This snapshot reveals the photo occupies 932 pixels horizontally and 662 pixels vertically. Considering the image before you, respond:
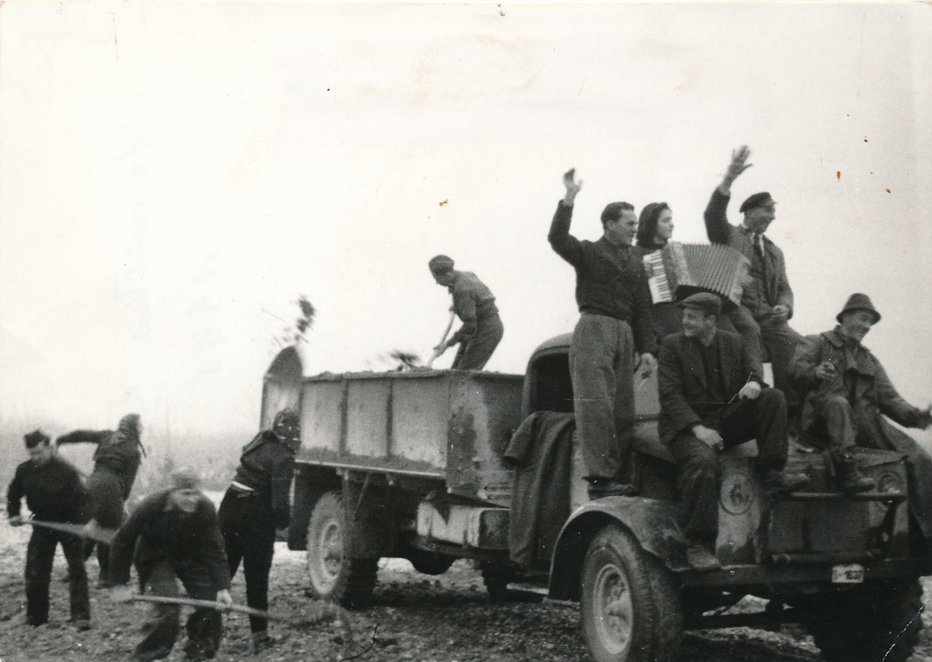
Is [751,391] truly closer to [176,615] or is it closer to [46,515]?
[176,615]

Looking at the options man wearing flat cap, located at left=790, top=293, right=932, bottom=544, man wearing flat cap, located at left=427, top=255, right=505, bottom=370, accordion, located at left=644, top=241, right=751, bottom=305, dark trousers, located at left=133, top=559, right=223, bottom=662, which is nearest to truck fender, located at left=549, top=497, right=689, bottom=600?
man wearing flat cap, located at left=790, top=293, right=932, bottom=544

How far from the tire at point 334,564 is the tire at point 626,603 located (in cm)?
353

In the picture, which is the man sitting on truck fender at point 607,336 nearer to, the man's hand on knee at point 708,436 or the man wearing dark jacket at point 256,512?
the man's hand on knee at point 708,436

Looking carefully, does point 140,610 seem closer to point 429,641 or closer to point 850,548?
point 429,641

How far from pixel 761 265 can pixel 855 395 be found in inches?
51.6

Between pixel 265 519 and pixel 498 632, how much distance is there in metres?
2.14

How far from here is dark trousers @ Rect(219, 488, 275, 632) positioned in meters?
7.98

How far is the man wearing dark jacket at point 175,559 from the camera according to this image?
6.94 meters

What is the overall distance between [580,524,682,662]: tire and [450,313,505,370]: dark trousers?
141 inches

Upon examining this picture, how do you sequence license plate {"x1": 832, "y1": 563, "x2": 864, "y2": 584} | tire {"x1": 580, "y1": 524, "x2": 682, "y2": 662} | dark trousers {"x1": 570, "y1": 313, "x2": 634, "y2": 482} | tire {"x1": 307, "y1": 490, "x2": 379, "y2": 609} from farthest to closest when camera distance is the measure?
tire {"x1": 307, "y1": 490, "x2": 379, "y2": 609} < dark trousers {"x1": 570, "y1": 313, "x2": 634, "y2": 482} < license plate {"x1": 832, "y1": 563, "x2": 864, "y2": 584} < tire {"x1": 580, "y1": 524, "x2": 682, "y2": 662}

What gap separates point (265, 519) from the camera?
8.09 m

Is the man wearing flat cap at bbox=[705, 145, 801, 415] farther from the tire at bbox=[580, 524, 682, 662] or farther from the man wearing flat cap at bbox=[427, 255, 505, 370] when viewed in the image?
the man wearing flat cap at bbox=[427, 255, 505, 370]

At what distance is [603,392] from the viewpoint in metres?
6.60

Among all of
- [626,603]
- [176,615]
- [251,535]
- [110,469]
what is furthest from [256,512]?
[626,603]
